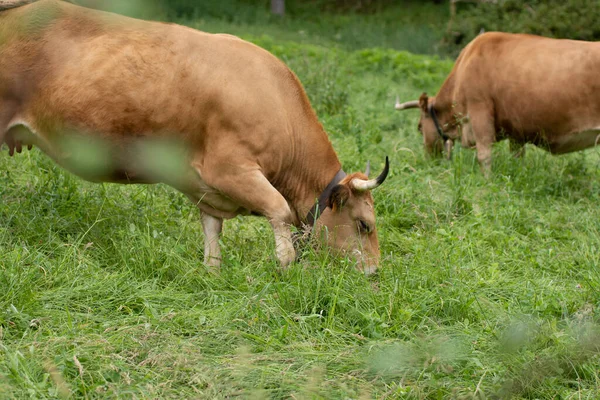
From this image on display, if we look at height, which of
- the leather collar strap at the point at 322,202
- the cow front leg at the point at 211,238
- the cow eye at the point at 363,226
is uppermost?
the leather collar strap at the point at 322,202

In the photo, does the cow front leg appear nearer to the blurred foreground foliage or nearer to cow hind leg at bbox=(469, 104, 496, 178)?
cow hind leg at bbox=(469, 104, 496, 178)

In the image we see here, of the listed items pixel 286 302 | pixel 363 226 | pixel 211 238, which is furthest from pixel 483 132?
pixel 286 302

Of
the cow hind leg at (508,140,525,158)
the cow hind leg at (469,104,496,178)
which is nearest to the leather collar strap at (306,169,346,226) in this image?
the cow hind leg at (469,104,496,178)

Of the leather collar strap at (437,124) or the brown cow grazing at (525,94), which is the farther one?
the leather collar strap at (437,124)

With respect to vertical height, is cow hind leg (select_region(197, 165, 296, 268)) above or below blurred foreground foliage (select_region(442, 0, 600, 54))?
above

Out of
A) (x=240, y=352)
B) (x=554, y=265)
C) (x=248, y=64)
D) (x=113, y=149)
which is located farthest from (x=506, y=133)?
(x=240, y=352)

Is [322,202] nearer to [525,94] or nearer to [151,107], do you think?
[151,107]

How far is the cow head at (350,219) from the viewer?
612 cm

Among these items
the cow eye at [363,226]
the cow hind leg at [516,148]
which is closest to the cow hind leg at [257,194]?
the cow eye at [363,226]

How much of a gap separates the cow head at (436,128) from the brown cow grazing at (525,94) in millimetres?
105

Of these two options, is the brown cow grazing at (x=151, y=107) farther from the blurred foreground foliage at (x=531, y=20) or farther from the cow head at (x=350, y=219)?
the blurred foreground foliage at (x=531, y=20)

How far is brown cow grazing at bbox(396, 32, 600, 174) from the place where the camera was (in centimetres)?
888

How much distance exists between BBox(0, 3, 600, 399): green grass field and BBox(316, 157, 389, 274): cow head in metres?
0.24

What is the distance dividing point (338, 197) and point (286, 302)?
125cm
